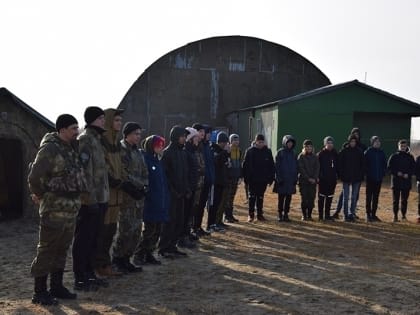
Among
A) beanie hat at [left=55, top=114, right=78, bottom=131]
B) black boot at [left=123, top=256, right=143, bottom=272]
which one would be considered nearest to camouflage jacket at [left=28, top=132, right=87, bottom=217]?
beanie hat at [left=55, top=114, right=78, bottom=131]

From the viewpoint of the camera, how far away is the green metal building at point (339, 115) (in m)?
19.0

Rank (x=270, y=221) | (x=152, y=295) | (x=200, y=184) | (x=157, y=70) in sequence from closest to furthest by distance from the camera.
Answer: (x=152, y=295), (x=200, y=184), (x=270, y=221), (x=157, y=70)

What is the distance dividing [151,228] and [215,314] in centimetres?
194

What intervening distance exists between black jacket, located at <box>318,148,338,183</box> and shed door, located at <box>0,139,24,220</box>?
602 centimetres

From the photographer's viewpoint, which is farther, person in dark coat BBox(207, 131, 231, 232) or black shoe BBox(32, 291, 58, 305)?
person in dark coat BBox(207, 131, 231, 232)

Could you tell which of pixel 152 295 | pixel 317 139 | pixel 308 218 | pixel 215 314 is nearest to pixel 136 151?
pixel 152 295

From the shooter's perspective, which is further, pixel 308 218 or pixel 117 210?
pixel 308 218

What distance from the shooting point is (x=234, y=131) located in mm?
23625

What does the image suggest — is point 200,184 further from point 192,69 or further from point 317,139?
point 192,69

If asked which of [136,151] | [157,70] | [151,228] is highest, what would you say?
[157,70]

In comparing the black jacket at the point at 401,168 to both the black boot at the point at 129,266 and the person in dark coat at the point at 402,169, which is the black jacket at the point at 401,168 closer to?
the person in dark coat at the point at 402,169

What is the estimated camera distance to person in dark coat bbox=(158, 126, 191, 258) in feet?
22.0

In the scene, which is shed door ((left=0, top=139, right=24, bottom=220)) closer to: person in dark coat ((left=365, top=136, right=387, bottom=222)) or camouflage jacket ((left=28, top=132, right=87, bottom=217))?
camouflage jacket ((left=28, top=132, right=87, bottom=217))

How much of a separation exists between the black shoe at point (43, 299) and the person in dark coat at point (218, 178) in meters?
4.48
